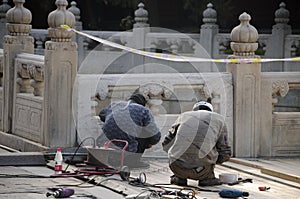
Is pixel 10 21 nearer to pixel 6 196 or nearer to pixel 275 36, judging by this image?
pixel 6 196

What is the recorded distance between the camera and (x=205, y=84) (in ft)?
53.7

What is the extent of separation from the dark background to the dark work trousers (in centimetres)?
1345

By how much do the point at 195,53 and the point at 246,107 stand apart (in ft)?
24.1

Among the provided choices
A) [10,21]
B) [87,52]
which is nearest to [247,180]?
[10,21]

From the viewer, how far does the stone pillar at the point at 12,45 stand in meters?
17.9

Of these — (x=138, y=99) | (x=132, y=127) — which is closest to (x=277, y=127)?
(x=138, y=99)

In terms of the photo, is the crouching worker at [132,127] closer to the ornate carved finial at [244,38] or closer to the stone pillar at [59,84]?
the stone pillar at [59,84]

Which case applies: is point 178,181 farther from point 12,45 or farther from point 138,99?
point 12,45

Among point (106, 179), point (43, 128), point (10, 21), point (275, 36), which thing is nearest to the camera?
point (106, 179)

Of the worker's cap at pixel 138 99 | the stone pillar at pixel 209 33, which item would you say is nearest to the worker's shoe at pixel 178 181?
the worker's cap at pixel 138 99

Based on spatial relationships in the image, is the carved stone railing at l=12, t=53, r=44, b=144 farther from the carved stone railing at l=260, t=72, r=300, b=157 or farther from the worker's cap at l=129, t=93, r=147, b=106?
the carved stone railing at l=260, t=72, r=300, b=157

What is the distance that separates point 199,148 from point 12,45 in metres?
5.46

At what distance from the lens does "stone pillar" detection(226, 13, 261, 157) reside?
53.5ft

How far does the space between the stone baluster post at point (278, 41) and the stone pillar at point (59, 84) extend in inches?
318
